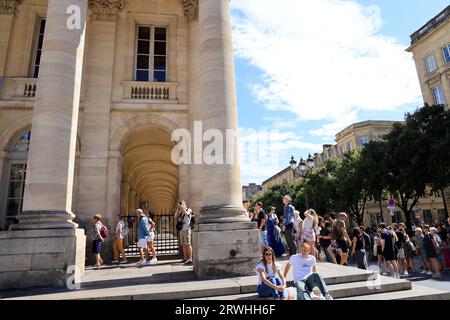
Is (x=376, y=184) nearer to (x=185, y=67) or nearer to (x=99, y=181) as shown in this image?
(x=185, y=67)

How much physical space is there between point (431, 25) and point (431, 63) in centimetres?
435

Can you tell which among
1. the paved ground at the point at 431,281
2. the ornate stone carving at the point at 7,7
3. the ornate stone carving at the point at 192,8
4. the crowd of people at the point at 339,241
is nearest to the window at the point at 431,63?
the crowd of people at the point at 339,241

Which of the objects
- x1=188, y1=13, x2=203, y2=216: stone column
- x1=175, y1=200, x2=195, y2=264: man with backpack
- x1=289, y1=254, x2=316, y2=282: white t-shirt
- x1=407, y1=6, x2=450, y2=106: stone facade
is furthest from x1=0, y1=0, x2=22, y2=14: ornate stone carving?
x1=407, y1=6, x2=450, y2=106: stone facade

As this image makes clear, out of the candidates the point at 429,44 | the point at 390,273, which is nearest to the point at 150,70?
the point at 390,273

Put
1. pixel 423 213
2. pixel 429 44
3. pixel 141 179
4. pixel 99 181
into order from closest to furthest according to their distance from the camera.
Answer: pixel 99 181 → pixel 141 179 → pixel 429 44 → pixel 423 213

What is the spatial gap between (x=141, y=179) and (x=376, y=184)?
19.9 metres

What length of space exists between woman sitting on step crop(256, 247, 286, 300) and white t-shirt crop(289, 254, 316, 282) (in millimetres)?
394

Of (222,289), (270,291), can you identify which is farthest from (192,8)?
(270,291)

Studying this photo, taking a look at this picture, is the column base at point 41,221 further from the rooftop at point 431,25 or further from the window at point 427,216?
the window at point 427,216

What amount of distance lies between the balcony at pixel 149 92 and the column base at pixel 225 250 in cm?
815

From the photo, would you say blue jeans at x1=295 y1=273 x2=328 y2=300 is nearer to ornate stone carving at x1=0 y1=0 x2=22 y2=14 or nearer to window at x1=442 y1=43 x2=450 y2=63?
ornate stone carving at x1=0 y1=0 x2=22 y2=14

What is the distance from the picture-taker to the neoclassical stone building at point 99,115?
8180 millimetres

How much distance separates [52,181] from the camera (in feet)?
27.8
